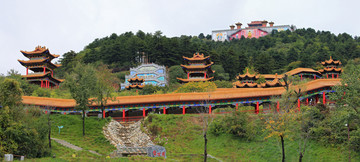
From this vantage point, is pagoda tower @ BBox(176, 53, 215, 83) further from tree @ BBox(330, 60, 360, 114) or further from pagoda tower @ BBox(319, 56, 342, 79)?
tree @ BBox(330, 60, 360, 114)

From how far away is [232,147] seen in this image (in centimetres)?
2738

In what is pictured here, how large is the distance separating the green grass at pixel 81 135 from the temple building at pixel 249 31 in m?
83.9

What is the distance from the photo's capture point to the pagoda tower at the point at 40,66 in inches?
2288

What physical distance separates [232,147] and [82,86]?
12084mm

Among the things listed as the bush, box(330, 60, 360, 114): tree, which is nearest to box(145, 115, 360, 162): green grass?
the bush

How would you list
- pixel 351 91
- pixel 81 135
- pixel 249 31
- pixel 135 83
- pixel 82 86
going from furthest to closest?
1. pixel 249 31
2. pixel 135 83
3. pixel 82 86
4. pixel 81 135
5. pixel 351 91

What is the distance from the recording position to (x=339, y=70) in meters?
62.9

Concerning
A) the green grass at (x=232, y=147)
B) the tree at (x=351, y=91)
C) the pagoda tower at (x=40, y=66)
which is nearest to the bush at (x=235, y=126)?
the green grass at (x=232, y=147)

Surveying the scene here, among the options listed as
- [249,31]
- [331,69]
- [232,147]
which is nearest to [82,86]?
[232,147]

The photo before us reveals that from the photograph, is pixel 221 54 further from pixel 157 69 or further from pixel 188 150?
pixel 188 150

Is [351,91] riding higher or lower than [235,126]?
higher

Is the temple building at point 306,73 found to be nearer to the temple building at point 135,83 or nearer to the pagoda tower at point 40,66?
the temple building at point 135,83

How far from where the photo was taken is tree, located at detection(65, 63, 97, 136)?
104 ft

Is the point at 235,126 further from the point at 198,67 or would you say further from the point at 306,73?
the point at 306,73
